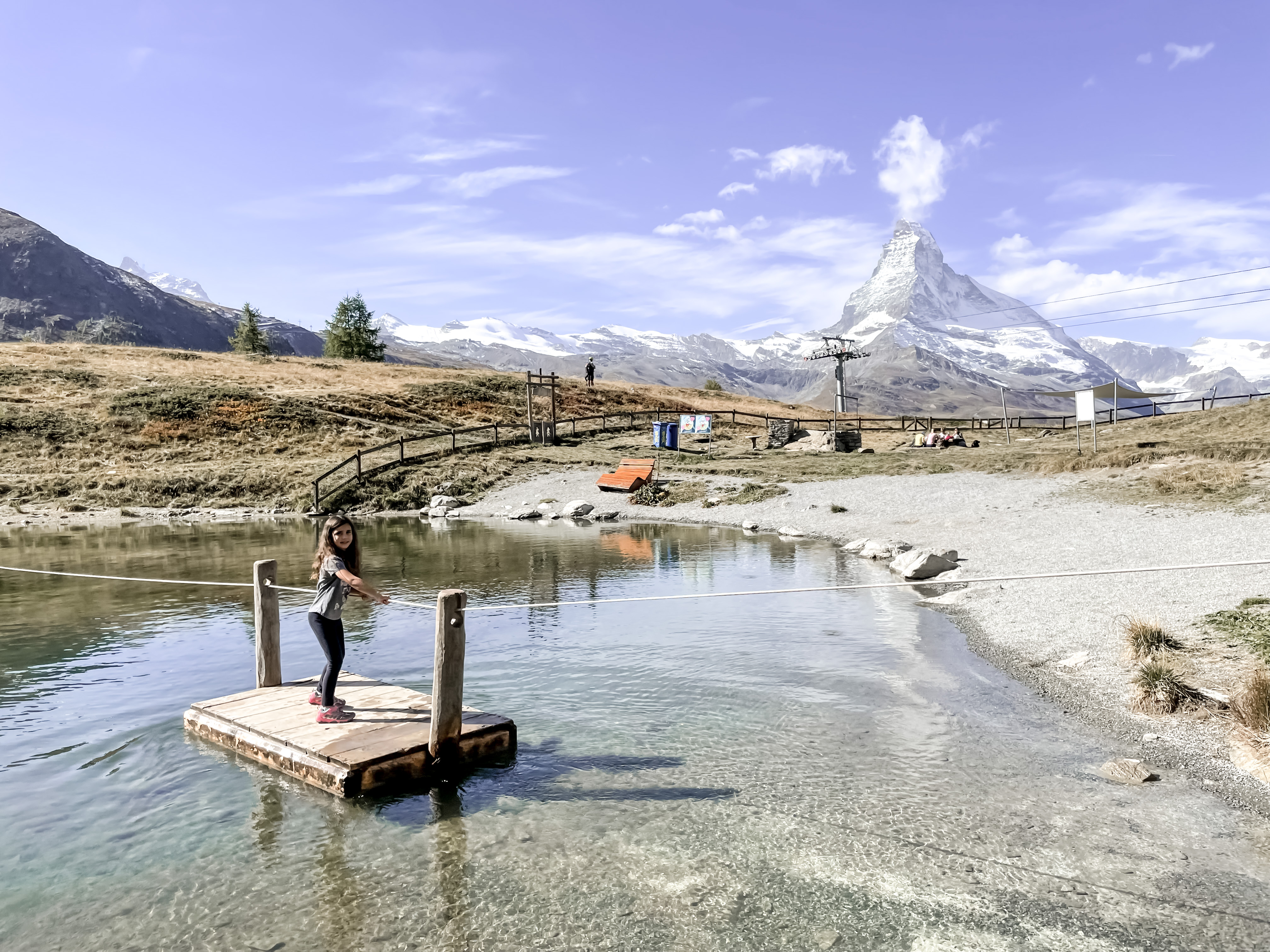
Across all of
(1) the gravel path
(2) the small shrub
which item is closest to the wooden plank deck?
(1) the gravel path

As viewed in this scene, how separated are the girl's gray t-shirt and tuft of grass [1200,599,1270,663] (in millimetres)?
10509

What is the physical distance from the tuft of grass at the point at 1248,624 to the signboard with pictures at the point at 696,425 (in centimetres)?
3973

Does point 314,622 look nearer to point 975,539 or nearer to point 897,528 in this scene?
point 975,539

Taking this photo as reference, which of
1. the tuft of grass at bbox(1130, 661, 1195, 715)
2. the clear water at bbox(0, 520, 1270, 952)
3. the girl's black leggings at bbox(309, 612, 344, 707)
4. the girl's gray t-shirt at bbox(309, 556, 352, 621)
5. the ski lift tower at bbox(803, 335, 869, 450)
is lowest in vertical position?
the clear water at bbox(0, 520, 1270, 952)

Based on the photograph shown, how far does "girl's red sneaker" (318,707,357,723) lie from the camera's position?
8.85 m

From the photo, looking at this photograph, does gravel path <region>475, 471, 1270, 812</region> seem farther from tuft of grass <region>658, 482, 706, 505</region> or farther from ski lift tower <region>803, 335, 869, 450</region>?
ski lift tower <region>803, 335, 869, 450</region>

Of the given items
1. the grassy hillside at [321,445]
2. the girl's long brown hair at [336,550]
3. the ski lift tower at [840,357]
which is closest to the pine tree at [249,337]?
the grassy hillside at [321,445]

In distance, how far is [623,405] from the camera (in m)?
75.3

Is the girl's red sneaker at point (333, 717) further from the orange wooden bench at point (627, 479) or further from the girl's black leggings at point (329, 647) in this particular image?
the orange wooden bench at point (627, 479)

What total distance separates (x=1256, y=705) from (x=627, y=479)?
3221 cm

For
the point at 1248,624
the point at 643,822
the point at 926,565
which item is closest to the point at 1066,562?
the point at 926,565

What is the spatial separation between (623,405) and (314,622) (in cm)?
6714

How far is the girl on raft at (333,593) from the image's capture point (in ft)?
27.9

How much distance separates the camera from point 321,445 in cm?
4962
